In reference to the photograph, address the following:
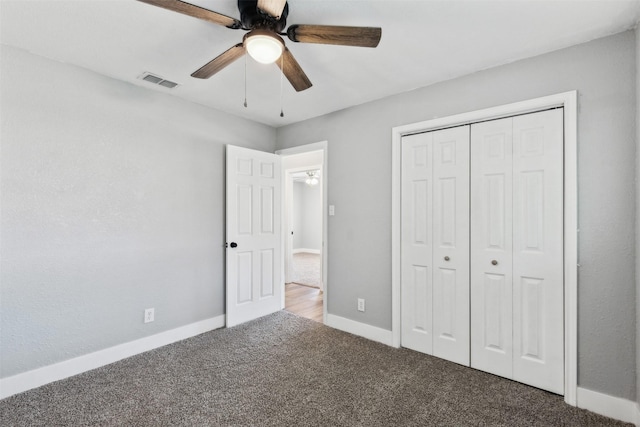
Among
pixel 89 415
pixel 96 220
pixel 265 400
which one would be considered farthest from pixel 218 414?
pixel 96 220

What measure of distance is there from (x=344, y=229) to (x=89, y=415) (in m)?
2.47

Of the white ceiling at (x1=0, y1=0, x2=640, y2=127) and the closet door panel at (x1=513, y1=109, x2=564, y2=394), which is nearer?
the white ceiling at (x1=0, y1=0, x2=640, y2=127)

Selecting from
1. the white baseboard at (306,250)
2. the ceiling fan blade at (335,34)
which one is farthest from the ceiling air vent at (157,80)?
the white baseboard at (306,250)

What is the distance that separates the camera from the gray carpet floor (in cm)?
191

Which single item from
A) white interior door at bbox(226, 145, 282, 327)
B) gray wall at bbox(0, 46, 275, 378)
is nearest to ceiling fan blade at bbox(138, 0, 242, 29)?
gray wall at bbox(0, 46, 275, 378)

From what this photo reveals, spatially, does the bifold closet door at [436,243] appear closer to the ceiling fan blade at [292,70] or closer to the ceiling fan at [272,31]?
the ceiling fan blade at [292,70]

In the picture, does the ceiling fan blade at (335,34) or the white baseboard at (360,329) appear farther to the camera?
the white baseboard at (360,329)

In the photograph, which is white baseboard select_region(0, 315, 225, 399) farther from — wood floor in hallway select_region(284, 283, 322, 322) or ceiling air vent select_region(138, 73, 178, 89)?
ceiling air vent select_region(138, 73, 178, 89)

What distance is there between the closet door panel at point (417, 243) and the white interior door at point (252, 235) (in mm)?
1672

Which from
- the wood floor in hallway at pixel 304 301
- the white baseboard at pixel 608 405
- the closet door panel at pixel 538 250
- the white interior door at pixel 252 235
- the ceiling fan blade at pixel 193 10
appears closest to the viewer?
the ceiling fan blade at pixel 193 10

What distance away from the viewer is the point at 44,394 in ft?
7.06

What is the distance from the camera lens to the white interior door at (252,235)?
11.3 ft

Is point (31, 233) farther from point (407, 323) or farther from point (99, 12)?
point (407, 323)

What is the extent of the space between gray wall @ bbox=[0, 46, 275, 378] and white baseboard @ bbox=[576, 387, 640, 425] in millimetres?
3196
